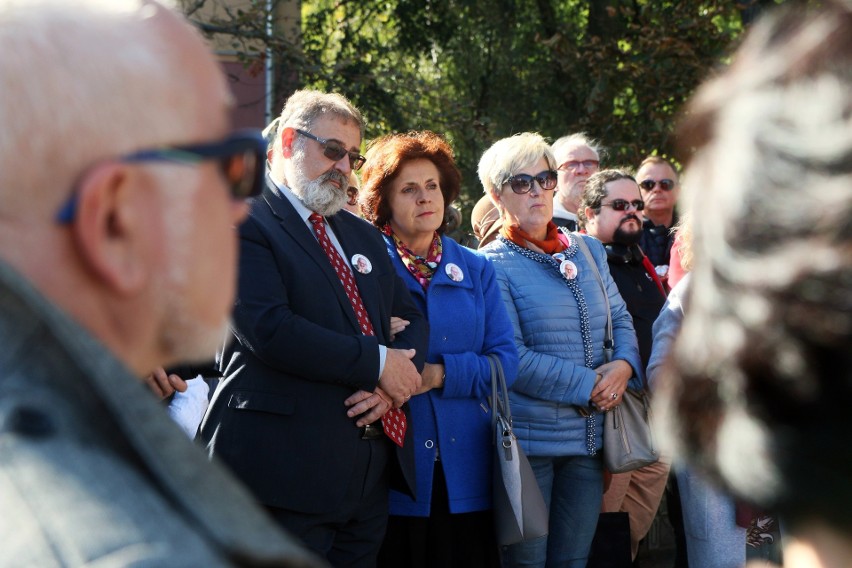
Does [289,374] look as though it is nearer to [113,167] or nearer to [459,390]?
[459,390]

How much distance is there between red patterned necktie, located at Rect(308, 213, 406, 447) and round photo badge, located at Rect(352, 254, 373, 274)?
0.13ft

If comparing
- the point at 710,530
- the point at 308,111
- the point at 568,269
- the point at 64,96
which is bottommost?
the point at 710,530

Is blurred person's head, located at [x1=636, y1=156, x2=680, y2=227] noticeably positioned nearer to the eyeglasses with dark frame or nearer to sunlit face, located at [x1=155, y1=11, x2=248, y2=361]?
the eyeglasses with dark frame

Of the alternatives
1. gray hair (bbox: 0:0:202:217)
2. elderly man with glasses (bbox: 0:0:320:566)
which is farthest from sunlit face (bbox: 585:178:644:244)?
gray hair (bbox: 0:0:202:217)

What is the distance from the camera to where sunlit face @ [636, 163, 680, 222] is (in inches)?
298

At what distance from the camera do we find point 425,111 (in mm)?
10625

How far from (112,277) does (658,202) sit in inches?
262

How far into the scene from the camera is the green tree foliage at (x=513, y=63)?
34.9 feet

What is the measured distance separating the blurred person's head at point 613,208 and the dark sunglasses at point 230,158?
4.63m

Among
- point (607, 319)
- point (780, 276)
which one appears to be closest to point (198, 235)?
point (780, 276)

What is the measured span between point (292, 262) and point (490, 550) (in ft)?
5.21

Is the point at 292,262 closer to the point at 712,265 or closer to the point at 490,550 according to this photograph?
the point at 490,550

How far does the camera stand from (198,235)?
4.46ft

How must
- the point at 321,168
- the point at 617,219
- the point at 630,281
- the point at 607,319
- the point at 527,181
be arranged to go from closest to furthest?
the point at 321,168
the point at 607,319
the point at 527,181
the point at 630,281
the point at 617,219
